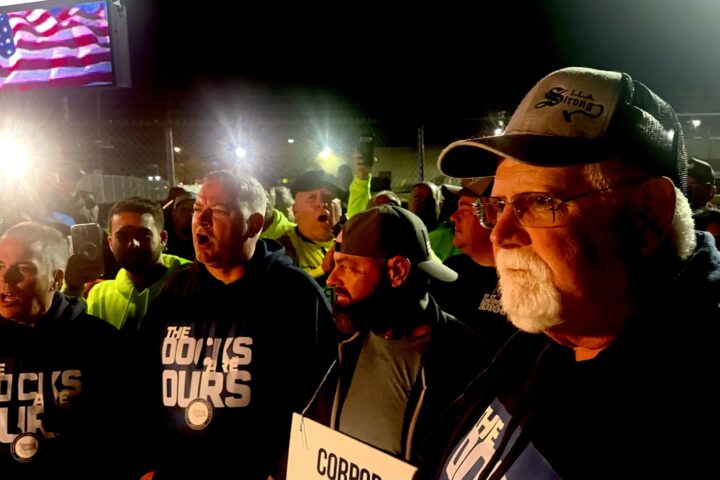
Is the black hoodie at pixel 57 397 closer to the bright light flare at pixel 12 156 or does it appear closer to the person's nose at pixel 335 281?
the person's nose at pixel 335 281

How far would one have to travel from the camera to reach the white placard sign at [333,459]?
75.0 inches

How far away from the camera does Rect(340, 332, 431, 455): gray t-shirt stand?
2199mm

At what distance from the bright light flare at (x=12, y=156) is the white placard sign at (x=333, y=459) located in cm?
523

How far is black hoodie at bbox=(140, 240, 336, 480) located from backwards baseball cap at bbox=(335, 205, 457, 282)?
0.53 metres

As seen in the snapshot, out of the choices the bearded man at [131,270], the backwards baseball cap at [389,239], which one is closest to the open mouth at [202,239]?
the bearded man at [131,270]

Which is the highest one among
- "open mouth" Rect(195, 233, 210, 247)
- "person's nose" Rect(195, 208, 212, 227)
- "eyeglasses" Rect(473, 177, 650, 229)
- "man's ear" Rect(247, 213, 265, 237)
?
"eyeglasses" Rect(473, 177, 650, 229)

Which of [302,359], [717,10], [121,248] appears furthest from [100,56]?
[717,10]

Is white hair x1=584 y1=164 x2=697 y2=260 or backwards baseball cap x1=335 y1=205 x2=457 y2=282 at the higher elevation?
white hair x1=584 y1=164 x2=697 y2=260

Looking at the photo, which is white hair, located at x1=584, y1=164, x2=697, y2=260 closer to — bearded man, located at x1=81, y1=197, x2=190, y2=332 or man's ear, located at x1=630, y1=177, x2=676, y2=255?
man's ear, located at x1=630, y1=177, x2=676, y2=255

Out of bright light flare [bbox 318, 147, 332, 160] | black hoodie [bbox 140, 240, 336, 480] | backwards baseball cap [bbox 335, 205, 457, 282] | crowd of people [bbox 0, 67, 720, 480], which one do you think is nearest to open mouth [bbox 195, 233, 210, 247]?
crowd of people [bbox 0, 67, 720, 480]

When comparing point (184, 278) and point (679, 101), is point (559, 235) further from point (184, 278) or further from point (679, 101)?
point (679, 101)

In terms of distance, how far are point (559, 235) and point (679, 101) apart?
717cm

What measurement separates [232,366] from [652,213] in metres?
2.13

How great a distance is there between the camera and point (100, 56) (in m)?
6.08
